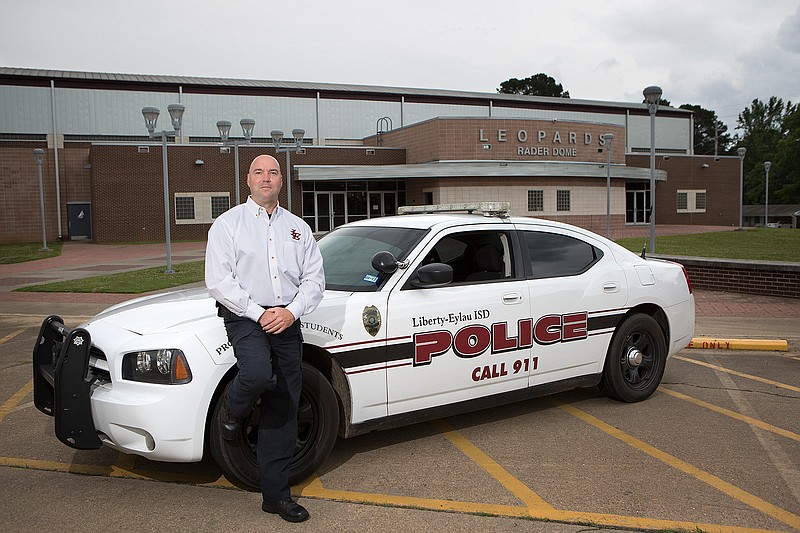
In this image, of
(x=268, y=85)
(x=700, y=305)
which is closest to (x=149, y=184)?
(x=268, y=85)

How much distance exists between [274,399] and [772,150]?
10936 centimetres

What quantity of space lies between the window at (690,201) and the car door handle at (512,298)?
1914 inches

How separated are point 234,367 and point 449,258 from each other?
75.8 inches

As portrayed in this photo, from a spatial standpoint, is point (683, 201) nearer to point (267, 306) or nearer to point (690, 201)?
point (690, 201)

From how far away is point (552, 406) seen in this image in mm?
6027

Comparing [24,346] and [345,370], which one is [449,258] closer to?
[345,370]

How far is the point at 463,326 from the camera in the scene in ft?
16.0

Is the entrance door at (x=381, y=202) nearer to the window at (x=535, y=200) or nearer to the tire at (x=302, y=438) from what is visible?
the window at (x=535, y=200)

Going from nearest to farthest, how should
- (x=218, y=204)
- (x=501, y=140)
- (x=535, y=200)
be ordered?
(x=218, y=204), (x=535, y=200), (x=501, y=140)

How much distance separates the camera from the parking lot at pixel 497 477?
3.81m

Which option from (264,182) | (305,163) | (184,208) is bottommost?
(264,182)

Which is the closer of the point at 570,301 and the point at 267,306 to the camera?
the point at 267,306

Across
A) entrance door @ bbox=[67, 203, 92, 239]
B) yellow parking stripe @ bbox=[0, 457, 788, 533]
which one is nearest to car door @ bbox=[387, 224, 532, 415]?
yellow parking stripe @ bbox=[0, 457, 788, 533]

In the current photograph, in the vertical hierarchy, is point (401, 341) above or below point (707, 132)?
below
